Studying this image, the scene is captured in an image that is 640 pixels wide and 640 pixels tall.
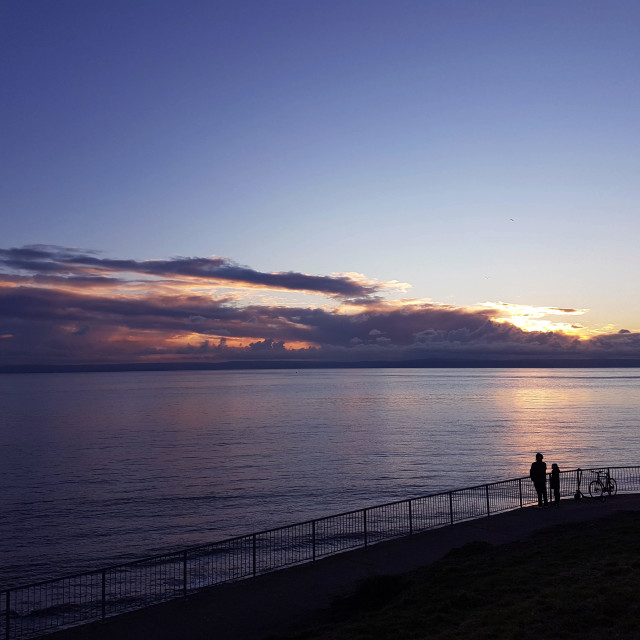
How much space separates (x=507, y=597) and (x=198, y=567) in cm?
1422

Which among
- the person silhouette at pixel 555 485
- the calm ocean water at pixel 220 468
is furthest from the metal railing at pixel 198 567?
the calm ocean water at pixel 220 468

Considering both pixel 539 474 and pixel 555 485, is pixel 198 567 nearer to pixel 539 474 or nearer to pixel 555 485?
pixel 539 474

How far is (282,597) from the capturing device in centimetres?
1523

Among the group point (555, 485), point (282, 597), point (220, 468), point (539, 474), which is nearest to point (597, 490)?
point (555, 485)

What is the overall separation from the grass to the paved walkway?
0.87m

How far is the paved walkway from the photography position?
13227 millimetres

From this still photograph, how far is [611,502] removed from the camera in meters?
27.0

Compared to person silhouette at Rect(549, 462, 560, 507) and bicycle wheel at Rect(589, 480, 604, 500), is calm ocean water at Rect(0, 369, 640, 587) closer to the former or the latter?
bicycle wheel at Rect(589, 480, 604, 500)

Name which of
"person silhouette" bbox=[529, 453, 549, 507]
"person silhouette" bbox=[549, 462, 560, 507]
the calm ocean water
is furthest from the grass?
the calm ocean water

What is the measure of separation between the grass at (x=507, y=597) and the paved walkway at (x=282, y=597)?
87 centimetres

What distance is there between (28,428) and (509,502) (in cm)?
8035

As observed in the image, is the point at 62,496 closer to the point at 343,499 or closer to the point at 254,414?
the point at 343,499

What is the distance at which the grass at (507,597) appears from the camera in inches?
435

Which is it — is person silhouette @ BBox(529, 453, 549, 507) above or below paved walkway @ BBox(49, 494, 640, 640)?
above
